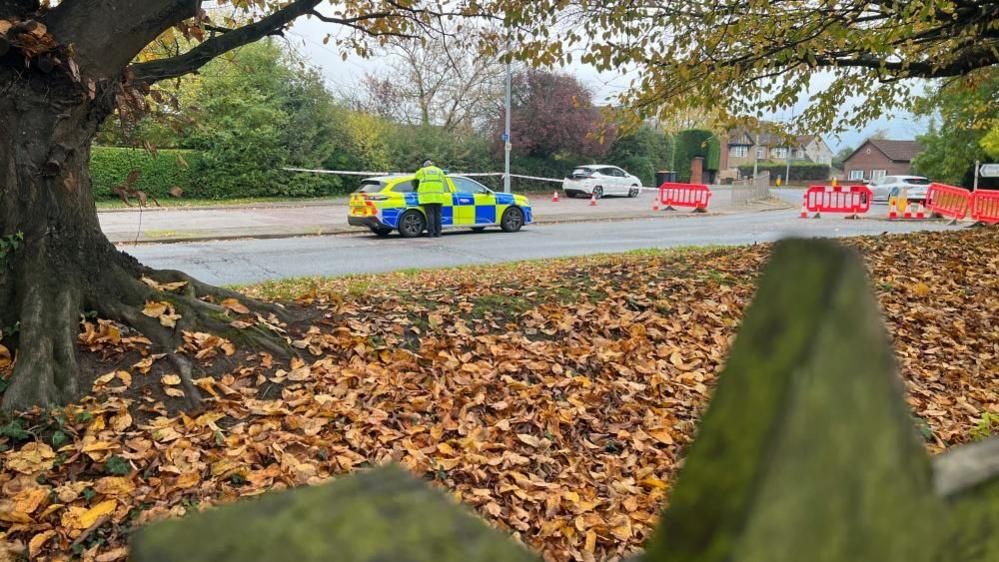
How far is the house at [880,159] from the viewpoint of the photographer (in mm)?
85688

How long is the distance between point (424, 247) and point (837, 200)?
1696 cm

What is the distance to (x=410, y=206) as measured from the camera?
1650cm

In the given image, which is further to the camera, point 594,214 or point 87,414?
point 594,214

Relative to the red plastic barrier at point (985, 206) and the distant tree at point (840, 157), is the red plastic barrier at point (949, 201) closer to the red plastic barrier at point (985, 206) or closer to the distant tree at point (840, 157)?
the red plastic barrier at point (985, 206)

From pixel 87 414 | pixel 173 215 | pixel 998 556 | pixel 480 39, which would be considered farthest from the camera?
pixel 173 215

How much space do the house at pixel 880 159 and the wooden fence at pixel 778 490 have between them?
9580cm

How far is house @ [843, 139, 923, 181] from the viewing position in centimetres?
8569

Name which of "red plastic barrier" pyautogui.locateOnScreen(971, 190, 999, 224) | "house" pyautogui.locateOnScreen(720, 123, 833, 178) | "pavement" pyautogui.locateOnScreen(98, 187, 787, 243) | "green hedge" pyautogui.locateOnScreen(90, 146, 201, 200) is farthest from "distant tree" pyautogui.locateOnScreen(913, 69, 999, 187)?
"green hedge" pyautogui.locateOnScreen(90, 146, 201, 200)

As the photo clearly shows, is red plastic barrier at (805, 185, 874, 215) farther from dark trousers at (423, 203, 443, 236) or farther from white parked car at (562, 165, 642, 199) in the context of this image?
dark trousers at (423, 203, 443, 236)

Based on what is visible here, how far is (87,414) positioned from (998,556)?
4113 millimetres

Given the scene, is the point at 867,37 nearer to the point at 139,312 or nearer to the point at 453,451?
the point at 453,451

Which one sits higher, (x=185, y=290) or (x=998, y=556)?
(x=998, y=556)

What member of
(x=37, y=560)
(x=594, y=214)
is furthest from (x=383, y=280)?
(x=594, y=214)

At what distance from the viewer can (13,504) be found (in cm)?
312
